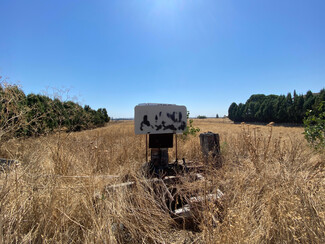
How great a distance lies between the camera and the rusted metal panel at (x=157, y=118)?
2.73 metres

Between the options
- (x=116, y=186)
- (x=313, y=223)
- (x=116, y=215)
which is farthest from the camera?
(x=116, y=186)

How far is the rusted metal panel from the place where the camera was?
8.96 feet

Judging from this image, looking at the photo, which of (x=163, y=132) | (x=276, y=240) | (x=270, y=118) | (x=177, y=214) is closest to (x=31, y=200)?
(x=177, y=214)

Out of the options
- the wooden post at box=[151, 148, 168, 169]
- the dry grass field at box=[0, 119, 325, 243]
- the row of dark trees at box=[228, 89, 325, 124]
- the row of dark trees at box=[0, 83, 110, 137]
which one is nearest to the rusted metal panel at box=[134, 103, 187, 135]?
the wooden post at box=[151, 148, 168, 169]

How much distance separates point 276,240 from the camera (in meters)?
1.40

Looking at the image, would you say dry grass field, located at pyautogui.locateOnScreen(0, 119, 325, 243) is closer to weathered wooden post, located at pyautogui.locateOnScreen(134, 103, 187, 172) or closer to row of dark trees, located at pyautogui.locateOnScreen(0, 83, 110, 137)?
row of dark trees, located at pyautogui.locateOnScreen(0, 83, 110, 137)

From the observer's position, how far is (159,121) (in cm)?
279

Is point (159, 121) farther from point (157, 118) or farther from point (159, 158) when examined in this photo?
point (159, 158)

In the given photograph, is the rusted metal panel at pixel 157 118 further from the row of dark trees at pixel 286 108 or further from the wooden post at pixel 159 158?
the row of dark trees at pixel 286 108

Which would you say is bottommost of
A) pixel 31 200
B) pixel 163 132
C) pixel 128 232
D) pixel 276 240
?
pixel 128 232

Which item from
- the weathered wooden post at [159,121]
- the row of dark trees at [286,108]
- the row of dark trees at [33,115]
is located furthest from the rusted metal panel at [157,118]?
the row of dark trees at [286,108]

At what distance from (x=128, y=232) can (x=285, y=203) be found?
1765mm

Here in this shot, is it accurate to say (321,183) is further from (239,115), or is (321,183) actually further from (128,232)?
(239,115)

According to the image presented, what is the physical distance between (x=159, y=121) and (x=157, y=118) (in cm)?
7
